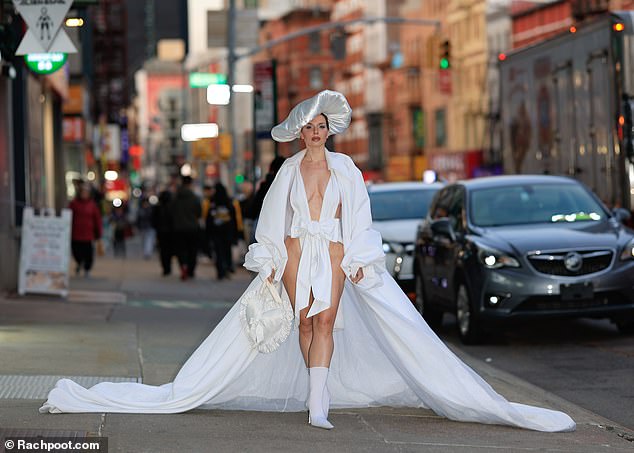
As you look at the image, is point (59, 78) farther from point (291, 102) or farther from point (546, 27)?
point (291, 102)

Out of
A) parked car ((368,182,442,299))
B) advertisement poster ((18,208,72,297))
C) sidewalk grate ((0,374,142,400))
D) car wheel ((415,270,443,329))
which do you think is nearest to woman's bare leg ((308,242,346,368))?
sidewalk grate ((0,374,142,400))

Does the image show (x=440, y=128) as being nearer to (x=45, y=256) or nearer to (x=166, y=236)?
(x=166, y=236)

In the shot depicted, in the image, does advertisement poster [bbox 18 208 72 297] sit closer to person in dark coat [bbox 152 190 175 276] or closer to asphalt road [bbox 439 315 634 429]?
asphalt road [bbox 439 315 634 429]

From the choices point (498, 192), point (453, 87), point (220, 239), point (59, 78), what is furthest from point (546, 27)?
point (498, 192)

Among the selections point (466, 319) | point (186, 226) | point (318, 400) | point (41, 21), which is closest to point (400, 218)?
point (466, 319)

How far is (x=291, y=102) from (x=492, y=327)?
432ft

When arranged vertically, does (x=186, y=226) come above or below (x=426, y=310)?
above

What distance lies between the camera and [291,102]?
14625 centimetres

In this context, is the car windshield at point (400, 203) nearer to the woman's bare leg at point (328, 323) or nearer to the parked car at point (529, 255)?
the parked car at point (529, 255)

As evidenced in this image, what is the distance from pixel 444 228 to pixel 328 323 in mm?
7341

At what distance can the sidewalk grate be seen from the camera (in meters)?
9.81

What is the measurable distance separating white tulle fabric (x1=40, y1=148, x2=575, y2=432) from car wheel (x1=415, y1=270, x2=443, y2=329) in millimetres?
7739

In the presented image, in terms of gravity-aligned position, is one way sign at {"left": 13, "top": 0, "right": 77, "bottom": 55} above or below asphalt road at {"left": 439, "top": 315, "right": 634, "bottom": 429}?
above

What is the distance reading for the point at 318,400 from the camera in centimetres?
876
